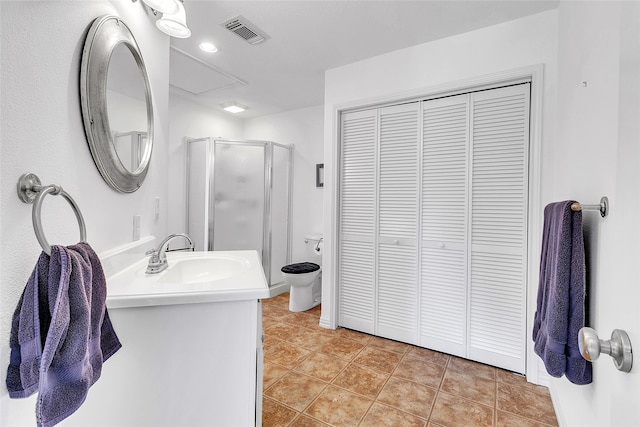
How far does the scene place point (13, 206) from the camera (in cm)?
68

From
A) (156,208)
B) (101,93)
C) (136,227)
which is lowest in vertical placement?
(136,227)

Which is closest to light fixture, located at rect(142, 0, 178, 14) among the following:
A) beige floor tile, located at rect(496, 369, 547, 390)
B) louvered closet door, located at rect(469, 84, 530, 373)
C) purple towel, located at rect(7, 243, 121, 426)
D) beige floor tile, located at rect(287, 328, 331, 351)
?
purple towel, located at rect(7, 243, 121, 426)

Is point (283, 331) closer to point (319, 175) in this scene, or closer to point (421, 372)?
point (421, 372)

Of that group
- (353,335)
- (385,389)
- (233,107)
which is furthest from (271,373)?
(233,107)

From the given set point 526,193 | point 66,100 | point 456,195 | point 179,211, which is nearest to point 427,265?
point 456,195

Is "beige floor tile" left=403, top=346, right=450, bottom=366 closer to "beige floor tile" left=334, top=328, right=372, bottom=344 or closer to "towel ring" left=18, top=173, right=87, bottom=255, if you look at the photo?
"beige floor tile" left=334, top=328, right=372, bottom=344

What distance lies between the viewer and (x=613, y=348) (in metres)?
0.53

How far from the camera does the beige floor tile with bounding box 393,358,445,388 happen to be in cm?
191

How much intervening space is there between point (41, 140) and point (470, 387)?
2373 mm

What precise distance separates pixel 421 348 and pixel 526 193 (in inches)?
54.6

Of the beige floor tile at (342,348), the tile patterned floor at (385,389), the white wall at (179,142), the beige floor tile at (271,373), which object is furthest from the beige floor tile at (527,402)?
the white wall at (179,142)

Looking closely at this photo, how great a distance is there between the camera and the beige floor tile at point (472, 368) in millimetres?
1982

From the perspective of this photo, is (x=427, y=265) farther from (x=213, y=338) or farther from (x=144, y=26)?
(x=144, y=26)

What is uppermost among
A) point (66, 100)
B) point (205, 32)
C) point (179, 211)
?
point (205, 32)
